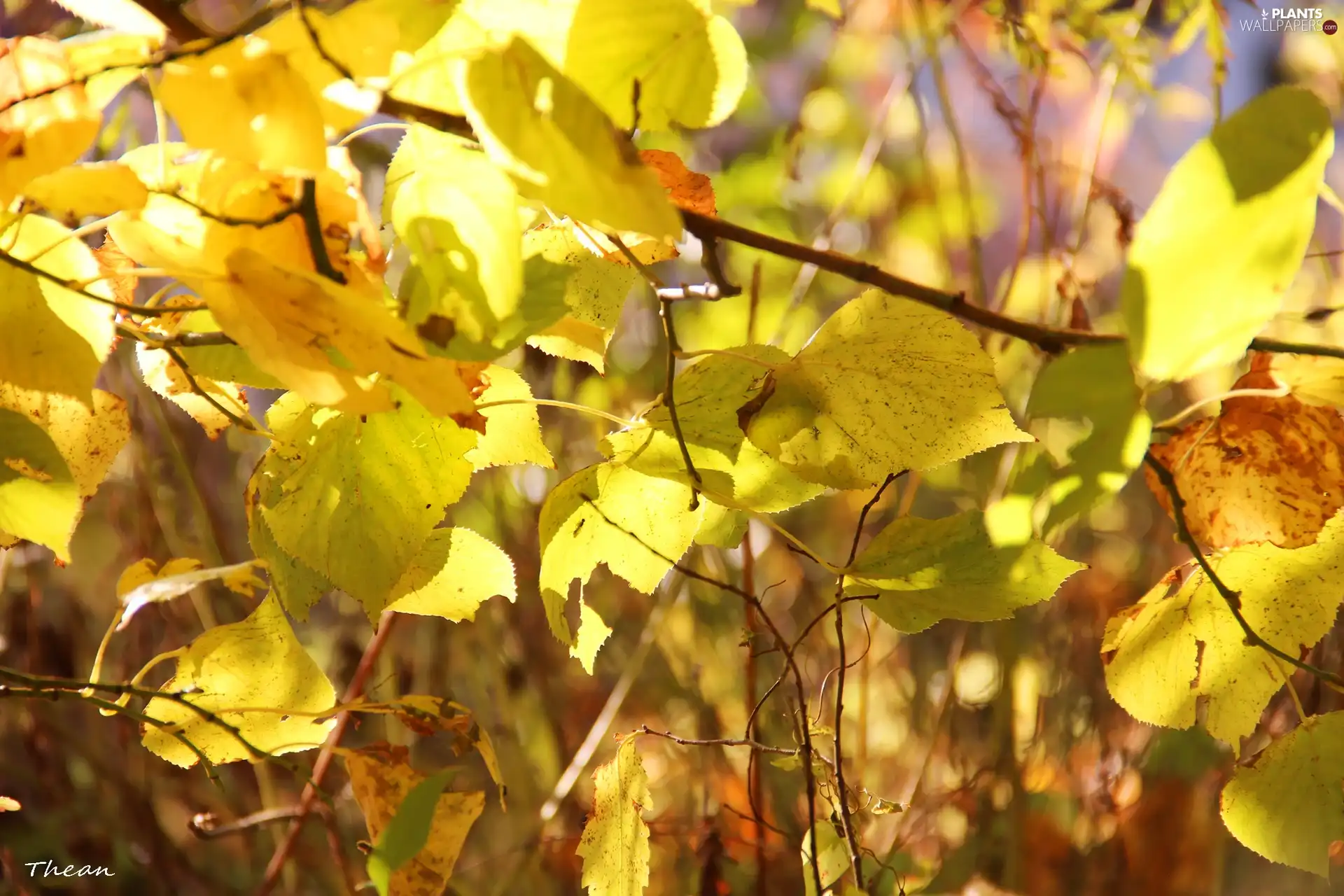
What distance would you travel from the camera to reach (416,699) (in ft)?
0.88

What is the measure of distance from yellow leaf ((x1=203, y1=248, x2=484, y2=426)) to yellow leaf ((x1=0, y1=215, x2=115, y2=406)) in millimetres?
51

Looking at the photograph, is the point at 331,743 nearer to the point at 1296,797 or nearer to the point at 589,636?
the point at 589,636

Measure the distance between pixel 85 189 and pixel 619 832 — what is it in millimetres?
218

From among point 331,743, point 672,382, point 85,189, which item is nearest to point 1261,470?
point 672,382

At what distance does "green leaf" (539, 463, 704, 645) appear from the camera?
0.77 feet

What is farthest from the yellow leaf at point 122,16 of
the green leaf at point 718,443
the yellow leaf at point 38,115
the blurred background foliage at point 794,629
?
the blurred background foliage at point 794,629

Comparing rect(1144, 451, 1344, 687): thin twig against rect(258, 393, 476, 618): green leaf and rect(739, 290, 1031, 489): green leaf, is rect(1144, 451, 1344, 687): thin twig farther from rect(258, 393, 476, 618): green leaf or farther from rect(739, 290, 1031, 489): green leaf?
rect(258, 393, 476, 618): green leaf

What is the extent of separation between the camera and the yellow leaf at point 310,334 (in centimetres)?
15

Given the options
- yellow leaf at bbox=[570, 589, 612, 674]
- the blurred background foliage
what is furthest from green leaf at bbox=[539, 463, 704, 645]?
the blurred background foliage

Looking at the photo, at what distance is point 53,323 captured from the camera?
0.62ft

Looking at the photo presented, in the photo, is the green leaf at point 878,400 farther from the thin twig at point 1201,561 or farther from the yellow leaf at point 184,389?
the yellow leaf at point 184,389

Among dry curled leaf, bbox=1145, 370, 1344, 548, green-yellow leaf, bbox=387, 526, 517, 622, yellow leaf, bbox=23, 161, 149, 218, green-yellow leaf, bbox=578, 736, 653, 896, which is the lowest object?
green-yellow leaf, bbox=578, 736, 653, 896

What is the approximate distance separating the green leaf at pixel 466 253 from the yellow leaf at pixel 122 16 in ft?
0.18

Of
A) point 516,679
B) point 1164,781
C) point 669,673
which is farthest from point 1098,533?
point 516,679
